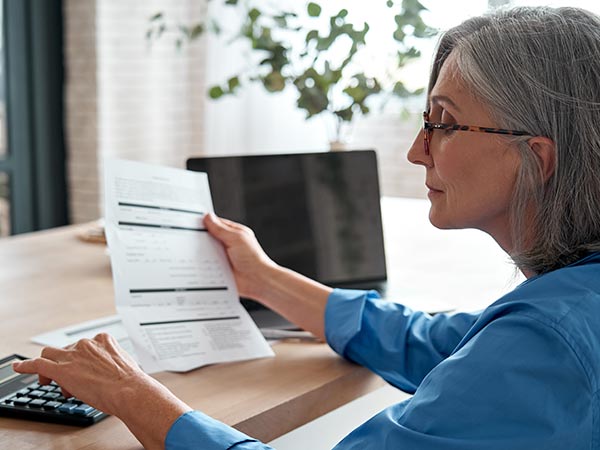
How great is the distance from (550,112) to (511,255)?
7.3 inches

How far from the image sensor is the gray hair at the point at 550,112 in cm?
106

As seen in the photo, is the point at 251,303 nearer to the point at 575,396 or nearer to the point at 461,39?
the point at 461,39

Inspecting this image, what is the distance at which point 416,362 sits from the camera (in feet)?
4.74

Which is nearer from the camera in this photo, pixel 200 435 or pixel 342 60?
pixel 200 435

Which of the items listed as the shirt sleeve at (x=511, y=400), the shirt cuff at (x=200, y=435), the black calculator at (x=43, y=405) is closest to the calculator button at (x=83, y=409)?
the black calculator at (x=43, y=405)

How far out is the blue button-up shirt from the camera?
92 centimetres

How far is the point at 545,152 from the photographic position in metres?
1.08

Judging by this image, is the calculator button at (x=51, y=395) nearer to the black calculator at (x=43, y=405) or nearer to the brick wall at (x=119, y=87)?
the black calculator at (x=43, y=405)

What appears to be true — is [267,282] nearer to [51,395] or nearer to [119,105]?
[51,395]

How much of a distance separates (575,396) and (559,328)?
0.07 m

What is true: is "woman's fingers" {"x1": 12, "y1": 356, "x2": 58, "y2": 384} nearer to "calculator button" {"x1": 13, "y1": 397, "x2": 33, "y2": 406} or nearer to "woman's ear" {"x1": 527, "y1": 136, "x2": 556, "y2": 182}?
"calculator button" {"x1": 13, "y1": 397, "x2": 33, "y2": 406}

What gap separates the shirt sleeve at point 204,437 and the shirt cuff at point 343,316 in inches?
16.5

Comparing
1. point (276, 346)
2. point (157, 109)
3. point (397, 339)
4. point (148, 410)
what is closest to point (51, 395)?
point (148, 410)

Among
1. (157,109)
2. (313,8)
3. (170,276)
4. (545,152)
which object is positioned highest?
(313,8)
